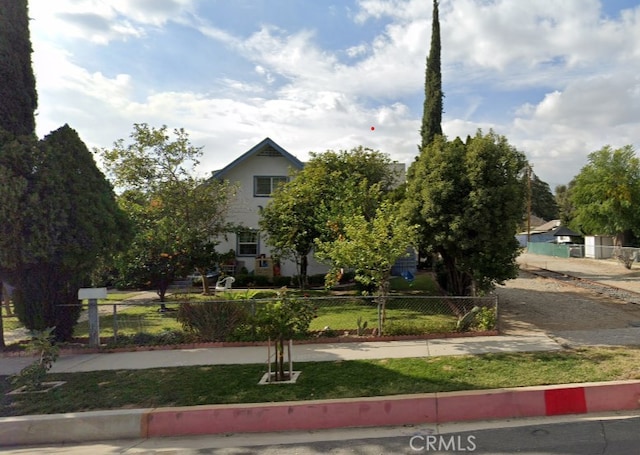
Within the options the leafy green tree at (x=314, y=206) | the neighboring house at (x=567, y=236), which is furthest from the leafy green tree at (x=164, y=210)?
the neighboring house at (x=567, y=236)

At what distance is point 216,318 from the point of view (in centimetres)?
844

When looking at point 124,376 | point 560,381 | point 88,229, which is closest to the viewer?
point 560,381

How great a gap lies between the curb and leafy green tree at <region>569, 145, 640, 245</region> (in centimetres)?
2699

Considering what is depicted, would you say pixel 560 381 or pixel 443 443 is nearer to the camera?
pixel 443 443

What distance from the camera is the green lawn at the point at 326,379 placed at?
17.7 feet

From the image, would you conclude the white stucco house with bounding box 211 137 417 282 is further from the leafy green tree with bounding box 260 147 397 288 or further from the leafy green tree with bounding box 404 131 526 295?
the leafy green tree with bounding box 404 131 526 295

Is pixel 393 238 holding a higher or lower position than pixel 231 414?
higher

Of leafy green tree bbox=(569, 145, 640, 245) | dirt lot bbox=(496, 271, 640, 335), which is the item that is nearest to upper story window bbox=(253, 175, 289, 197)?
dirt lot bbox=(496, 271, 640, 335)

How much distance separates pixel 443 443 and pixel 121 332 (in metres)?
7.57

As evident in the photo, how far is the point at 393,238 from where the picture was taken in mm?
9008

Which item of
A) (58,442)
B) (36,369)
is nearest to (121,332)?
(36,369)

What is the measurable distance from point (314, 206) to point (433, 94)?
10.9m

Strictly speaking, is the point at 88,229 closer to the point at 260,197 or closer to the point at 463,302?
the point at 463,302

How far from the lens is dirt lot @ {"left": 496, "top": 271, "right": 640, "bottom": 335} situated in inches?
366
